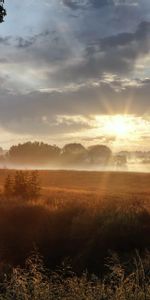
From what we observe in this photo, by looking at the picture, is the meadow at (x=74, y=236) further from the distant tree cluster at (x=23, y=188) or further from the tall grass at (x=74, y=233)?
the distant tree cluster at (x=23, y=188)

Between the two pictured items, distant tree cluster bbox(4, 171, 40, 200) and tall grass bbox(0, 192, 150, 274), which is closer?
tall grass bbox(0, 192, 150, 274)

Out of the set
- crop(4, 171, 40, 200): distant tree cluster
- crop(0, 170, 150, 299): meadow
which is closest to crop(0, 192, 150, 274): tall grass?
crop(0, 170, 150, 299): meadow

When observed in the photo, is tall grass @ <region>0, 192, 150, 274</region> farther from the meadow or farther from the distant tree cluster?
the distant tree cluster

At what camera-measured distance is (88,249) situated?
24656mm

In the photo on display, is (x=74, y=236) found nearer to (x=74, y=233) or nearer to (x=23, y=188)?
(x=74, y=233)

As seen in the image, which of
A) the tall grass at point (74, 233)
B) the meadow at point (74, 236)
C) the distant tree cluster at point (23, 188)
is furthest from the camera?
the distant tree cluster at point (23, 188)

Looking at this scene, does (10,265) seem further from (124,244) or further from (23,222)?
(23,222)

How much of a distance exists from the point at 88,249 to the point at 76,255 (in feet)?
1.97

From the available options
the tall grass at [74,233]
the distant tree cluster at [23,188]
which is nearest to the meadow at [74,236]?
the tall grass at [74,233]

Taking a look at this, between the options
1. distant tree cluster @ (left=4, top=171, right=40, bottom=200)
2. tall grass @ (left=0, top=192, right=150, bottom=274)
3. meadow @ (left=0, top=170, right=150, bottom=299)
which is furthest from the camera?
distant tree cluster @ (left=4, top=171, right=40, bottom=200)

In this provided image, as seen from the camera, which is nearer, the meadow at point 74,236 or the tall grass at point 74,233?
the meadow at point 74,236

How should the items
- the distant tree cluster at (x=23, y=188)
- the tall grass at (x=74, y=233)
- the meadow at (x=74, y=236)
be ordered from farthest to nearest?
the distant tree cluster at (x=23, y=188)
the tall grass at (x=74, y=233)
the meadow at (x=74, y=236)

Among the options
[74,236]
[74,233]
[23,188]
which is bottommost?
[74,236]

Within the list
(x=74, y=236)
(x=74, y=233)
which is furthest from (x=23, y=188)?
(x=74, y=236)
